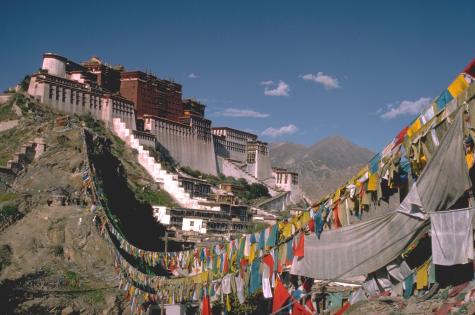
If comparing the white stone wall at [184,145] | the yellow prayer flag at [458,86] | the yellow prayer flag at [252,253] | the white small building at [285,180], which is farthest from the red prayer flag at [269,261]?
the white small building at [285,180]

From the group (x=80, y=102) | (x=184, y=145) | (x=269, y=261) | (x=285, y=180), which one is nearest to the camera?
(x=269, y=261)

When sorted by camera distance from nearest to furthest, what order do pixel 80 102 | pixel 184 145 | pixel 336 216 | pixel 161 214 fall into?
1. pixel 336 216
2. pixel 161 214
3. pixel 80 102
4. pixel 184 145

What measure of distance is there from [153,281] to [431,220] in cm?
1174

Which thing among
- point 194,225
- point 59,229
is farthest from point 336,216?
point 194,225

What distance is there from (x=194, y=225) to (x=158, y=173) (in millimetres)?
9629

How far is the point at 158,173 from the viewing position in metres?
51.2

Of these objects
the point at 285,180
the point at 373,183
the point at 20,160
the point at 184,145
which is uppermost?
the point at 184,145

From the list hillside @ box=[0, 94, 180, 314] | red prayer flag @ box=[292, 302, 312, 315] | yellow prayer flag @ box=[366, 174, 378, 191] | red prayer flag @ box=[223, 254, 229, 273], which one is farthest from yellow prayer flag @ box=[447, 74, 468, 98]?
hillside @ box=[0, 94, 180, 314]

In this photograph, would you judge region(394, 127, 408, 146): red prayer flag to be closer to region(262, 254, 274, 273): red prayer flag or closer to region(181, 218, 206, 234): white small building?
region(262, 254, 274, 273): red prayer flag

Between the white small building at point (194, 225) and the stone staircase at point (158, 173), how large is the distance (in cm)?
386

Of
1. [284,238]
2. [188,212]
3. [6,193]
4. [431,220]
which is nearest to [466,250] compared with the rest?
[431,220]

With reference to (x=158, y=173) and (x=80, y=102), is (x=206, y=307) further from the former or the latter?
(x=80, y=102)

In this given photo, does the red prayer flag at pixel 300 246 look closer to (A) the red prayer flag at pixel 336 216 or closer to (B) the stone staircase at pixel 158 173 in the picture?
(A) the red prayer flag at pixel 336 216

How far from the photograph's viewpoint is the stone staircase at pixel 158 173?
4869cm
